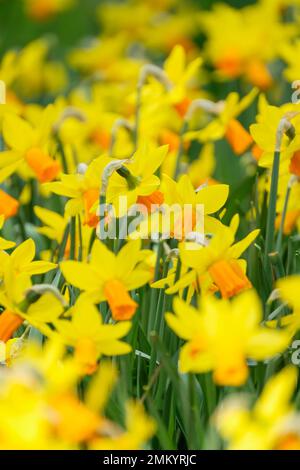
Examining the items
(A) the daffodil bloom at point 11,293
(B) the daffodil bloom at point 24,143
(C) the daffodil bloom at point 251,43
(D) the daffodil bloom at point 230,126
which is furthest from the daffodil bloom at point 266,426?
(C) the daffodil bloom at point 251,43

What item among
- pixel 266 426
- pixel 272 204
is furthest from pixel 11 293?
pixel 266 426

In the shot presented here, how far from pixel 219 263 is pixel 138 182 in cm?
26

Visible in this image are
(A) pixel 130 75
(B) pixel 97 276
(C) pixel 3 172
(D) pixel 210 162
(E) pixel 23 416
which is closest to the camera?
(E) pixel 23 416

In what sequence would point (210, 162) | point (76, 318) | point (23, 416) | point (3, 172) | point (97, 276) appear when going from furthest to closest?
point (210, 162)
point (3, 172)
point (97, 276)
point (76, 318)
point (23, 416)

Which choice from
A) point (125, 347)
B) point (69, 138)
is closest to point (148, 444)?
point (125, 347)

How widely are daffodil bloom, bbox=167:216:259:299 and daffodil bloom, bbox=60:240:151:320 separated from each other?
0.08 m

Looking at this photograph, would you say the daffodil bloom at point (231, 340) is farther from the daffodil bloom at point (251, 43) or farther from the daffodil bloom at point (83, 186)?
the daffodil bloom at point (251, 43)

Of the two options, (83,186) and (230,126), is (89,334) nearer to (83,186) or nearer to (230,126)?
(83,186)

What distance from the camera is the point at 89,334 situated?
152 cm

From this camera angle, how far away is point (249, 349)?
125 centimetres

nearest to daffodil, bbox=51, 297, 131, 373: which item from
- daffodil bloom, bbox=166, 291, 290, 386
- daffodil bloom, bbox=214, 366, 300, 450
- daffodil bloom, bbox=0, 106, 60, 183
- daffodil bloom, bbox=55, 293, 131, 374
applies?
daffodil bloom, bbox=55, 293, 131, 374

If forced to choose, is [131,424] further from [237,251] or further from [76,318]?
[237,251]

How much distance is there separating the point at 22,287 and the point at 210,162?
1298 millimetres

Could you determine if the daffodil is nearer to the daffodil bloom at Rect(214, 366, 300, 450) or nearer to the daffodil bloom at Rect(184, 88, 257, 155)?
the daffodil bloom at Rect(214, 366, 300, 450)
